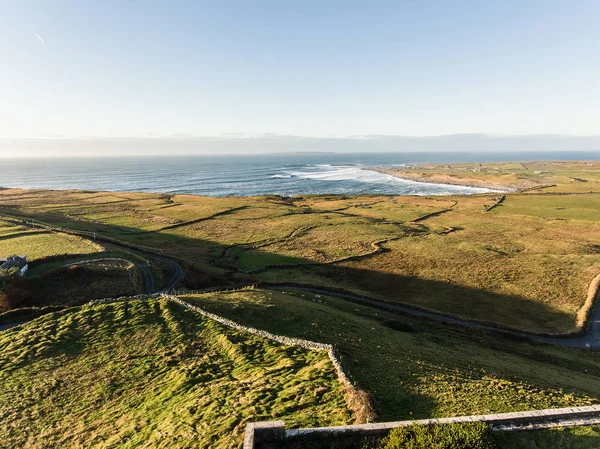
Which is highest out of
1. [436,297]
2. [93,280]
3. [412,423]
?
[412,423]

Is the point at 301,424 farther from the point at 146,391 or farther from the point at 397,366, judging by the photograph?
the point at 146,391

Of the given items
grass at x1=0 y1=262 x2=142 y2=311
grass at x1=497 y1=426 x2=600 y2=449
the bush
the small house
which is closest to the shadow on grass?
grass at x1=0 y1=262 x2=142 y2=311

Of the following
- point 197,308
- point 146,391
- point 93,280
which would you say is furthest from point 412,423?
point 93,280

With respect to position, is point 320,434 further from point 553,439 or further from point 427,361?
point 427,361

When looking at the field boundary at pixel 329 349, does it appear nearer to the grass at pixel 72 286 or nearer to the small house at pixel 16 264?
the grass at pixel 72 286

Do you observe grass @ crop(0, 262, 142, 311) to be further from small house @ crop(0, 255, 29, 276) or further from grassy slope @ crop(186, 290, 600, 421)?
grassy slope @ crop(186, 290, 600, 421)

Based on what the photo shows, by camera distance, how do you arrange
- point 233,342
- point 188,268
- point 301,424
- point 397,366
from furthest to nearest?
point 188,268 → point 233,342 → point 397,366 → point 301,424
